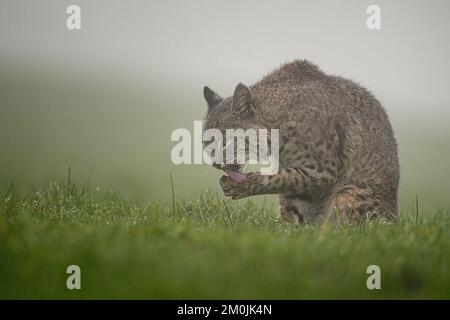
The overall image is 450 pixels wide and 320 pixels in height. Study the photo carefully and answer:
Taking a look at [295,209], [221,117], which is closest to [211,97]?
[221,117]

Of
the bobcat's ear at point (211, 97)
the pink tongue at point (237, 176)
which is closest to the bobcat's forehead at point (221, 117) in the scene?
the bobcat's ear at point (211, 97)

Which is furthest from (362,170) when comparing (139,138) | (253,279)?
(139,138)

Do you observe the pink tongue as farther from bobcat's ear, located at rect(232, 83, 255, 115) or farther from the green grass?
the green grass

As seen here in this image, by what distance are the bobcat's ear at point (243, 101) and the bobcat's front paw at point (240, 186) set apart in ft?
3.46

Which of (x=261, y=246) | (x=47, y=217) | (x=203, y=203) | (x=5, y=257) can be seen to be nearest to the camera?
(x=5, y=257)

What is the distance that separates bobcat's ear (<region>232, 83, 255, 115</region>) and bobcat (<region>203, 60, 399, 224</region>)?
2 centimetres

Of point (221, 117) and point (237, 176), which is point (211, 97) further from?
point (237, 176)

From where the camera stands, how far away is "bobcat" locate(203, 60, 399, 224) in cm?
991

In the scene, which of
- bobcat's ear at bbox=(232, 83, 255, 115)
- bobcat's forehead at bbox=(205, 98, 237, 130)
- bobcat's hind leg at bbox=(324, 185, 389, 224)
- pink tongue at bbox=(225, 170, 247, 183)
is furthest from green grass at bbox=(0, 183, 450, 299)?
bobcat's ear at bbox=(232, 83, 255, 115)

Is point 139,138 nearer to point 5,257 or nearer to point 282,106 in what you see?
point 282,106

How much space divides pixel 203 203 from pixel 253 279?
4710 millimetres

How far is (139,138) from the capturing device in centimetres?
2583
